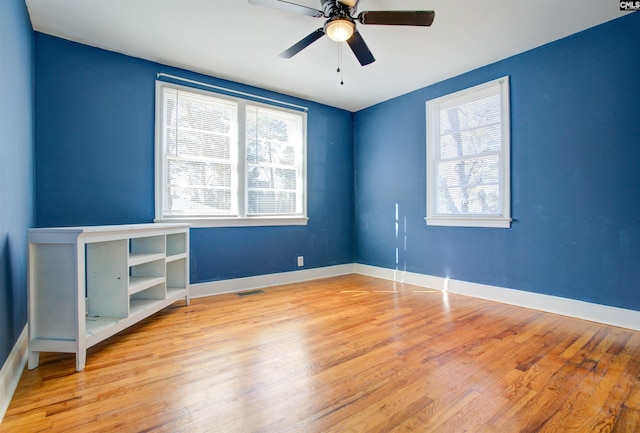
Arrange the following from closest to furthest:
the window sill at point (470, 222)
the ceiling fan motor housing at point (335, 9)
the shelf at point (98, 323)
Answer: the shelf at point (98, 323), the ceiling fan motor housing at point (335, 9), the window sill at point (470, 222)

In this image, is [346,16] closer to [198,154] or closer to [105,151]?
[198,154]

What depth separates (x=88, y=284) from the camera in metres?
2.21

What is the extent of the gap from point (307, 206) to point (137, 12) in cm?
277

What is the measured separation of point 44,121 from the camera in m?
2.71

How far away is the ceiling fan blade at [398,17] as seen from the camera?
6.60ft

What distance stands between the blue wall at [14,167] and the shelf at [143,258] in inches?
25.0

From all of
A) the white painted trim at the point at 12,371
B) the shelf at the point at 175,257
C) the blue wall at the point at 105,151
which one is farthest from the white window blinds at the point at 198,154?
the white painted trim at the point at 12,371

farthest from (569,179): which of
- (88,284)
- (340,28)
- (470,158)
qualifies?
(88,284)

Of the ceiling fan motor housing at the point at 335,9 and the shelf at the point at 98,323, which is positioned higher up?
the ceiling fan motor housing at the point at 335,9

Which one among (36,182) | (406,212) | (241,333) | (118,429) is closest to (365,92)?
(406,212)

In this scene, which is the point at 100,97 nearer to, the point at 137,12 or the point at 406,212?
the point at 137,12

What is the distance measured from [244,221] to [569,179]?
3.39 metres

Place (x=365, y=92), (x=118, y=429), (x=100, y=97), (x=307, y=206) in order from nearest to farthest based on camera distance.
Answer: (x=118, y=429) < (x=100, y=97) < (x=365, y=92) < (x=307, y=206)

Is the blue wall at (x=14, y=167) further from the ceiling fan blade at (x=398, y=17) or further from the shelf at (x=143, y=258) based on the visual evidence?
the ceiling fan blade at (x=398, y=17)
